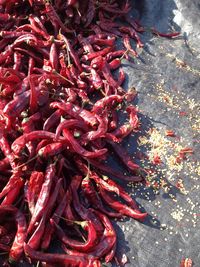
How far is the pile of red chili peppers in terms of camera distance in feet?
12.9

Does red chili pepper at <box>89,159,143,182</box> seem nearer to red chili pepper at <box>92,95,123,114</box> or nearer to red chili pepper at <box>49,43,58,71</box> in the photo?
red chili pepper at <box>92,95,123,114</box>

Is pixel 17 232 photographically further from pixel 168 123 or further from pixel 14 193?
pixel 168 123

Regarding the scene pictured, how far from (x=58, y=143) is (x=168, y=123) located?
1.72 metres

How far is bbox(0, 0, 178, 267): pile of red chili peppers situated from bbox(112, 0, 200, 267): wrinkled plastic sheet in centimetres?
22

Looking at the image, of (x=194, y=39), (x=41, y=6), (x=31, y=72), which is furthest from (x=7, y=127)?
(x=194, y=39)

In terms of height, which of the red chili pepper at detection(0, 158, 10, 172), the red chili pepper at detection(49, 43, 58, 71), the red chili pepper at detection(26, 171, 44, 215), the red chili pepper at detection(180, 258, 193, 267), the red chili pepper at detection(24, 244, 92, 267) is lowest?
the red chili pepper at detection(180, 258, 193, 267)

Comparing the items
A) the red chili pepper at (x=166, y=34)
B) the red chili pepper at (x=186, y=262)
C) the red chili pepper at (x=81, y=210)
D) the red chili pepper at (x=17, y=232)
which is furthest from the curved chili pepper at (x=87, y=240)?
the red chili pepper at (x=166, y=34)

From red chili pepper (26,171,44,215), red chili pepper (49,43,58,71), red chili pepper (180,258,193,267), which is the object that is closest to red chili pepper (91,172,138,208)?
red chili pepper (26,171,44,215)

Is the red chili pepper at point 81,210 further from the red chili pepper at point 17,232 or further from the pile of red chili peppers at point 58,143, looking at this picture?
the red chili pepper at point 17,232

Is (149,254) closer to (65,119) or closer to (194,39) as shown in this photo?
(65,119)

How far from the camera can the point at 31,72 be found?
5.34 meters

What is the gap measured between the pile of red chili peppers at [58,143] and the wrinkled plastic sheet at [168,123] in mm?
217

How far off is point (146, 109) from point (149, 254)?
2063 mm

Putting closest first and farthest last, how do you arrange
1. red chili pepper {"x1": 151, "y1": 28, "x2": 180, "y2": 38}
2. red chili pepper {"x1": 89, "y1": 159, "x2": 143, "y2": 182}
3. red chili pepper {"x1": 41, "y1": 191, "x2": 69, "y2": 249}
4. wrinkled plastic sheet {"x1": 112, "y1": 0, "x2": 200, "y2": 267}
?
red chili pepper {"x1": 41, "y1": 191, "x2": 69, "y2": 249} < wrinkled plastic sheet {"x1": 112, "y1": 0, "x2": 200, "y2": 267} < red chili pepper {"x1": 89, "y1": 159, "x2": 143, "y2": 182} < red chili pepper {"x1": 151, "y1": 28, "x2": 180, "y2": 38}
